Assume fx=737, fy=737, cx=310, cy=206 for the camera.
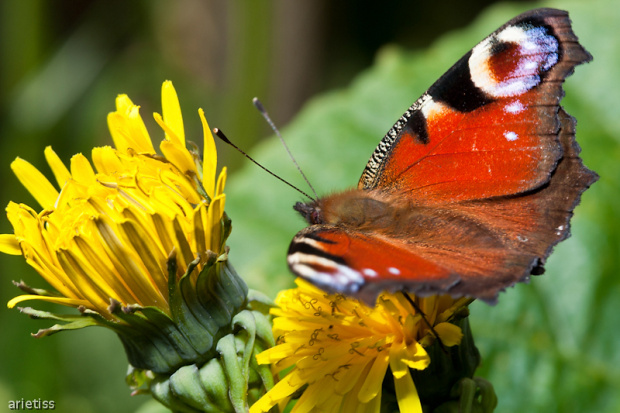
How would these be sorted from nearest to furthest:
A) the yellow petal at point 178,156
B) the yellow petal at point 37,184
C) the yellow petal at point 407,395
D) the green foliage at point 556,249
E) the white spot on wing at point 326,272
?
1. the white spot on wing at point 326,272
2. the yellow petal at point 407,395
3. the yellow petal at point 178,156
4. the yellow petal at point 37,184
5. the green foliage at point 556,249

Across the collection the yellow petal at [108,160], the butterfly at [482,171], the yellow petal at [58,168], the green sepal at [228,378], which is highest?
the yellow petal at [58,168]

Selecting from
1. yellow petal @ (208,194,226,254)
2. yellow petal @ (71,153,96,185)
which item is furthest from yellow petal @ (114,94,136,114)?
yellow petal @ (208,194,226,254)

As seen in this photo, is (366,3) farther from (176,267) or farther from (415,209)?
(176,267)

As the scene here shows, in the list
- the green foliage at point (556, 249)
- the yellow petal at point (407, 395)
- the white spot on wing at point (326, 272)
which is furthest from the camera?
the green foliage at point (556, 249)

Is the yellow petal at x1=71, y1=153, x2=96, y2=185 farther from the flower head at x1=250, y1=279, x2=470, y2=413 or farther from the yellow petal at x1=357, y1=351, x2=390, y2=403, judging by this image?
the yellow petal at x1=357, y1=351, x2=390, y2=403

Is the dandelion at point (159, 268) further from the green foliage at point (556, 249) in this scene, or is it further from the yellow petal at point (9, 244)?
the green foliage at point (556, 249)

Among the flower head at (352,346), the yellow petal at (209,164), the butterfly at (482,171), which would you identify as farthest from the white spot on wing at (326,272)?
the yellow petal at (209,164)

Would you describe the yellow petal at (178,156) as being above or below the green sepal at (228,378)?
above

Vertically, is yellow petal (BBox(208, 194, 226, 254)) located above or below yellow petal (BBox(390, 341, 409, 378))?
above

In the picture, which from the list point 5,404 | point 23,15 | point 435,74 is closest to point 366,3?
point 435,74
